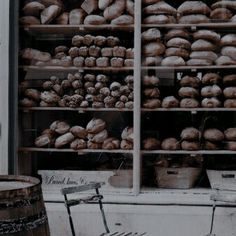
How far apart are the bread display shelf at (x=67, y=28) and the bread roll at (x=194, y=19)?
46 cm

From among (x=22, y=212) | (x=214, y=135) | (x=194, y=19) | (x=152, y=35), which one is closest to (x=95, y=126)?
(x=152, y=35)

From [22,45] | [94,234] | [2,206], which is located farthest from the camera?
[22,45]

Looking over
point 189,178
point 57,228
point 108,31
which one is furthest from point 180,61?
point 57,228

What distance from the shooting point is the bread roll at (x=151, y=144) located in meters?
4.97

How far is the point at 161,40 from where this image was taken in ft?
16.5

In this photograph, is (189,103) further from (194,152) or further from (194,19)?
(194,19)

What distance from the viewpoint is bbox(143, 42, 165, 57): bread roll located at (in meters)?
4.96

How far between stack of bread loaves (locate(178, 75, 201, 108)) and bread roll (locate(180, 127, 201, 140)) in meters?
0.21

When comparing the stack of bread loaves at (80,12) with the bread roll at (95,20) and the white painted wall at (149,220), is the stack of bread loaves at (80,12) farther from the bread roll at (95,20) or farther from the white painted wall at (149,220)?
the white painted wall at (149,220)

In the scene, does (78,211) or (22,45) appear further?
(22,45)

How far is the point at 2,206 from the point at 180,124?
2.60 meters

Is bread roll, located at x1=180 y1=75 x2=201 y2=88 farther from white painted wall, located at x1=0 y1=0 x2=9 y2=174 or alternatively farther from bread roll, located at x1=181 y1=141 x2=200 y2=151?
white painted wall, located at x1=0 y1=0 x2=9 y2=174

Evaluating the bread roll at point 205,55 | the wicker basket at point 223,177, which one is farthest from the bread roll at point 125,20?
the wicker basket at point 223,177

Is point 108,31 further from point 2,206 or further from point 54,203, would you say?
point 2,206
